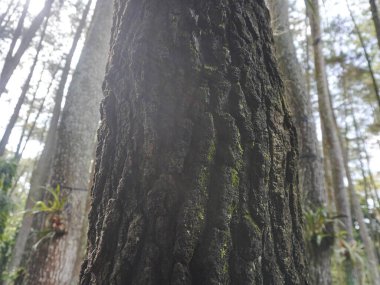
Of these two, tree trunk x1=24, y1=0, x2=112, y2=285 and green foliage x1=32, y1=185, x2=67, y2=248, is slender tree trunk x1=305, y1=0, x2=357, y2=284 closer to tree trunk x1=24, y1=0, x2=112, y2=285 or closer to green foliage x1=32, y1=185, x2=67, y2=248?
tree trunk x1=24, y1=0, x2=112, y2=285

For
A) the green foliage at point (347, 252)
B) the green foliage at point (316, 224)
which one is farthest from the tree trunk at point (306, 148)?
the green foliage at point (347, 252)

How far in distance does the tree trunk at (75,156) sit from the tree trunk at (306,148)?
2.68m

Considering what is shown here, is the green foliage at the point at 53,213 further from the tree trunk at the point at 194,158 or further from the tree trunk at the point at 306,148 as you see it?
the tree trunk at the point at 194,158

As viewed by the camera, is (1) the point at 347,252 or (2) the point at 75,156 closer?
(1) the point at 347,252

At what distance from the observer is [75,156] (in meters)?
4.77

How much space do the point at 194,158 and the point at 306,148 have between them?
12.1 ft

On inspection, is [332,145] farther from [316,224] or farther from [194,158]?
[194,158]

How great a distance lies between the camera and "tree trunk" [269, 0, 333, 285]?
12.7 feet

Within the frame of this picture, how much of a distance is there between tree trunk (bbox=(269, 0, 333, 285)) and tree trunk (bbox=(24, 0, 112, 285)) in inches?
105

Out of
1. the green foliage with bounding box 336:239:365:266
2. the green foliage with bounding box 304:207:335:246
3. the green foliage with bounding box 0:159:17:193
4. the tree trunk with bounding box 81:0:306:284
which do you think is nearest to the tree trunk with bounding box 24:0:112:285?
the green foliage with bounding box 0:159:17:193

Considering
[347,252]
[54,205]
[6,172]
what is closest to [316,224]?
[347,252]

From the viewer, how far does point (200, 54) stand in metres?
1.02

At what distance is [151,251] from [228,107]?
0.43 m

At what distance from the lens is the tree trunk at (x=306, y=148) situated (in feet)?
12.7
